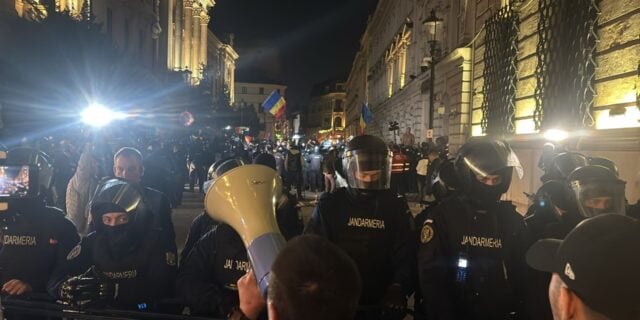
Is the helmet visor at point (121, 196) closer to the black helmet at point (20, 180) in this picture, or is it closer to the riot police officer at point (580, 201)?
the black helmet at point (20, 180)

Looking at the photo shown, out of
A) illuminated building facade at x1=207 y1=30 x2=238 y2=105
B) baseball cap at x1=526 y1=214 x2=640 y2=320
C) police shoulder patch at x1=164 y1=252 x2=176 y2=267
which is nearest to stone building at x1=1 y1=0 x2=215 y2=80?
illuminated building facade at x1=207 y1=30 x2=238 y2=105

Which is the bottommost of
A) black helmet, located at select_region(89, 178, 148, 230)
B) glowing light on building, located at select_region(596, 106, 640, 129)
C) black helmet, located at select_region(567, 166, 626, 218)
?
black helmet, located at select_region(89, 178, 148, 230)

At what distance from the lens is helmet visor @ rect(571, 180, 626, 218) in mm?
3459

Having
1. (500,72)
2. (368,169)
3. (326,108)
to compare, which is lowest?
(368,169)

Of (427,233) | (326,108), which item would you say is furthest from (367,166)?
(326,108)

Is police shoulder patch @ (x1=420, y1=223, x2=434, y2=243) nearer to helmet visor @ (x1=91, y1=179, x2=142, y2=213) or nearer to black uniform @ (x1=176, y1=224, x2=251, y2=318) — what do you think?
black uniform @ (x1=176, y1=224, x2=251, y2=318)

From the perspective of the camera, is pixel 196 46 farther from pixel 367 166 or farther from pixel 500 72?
pixel 367 166

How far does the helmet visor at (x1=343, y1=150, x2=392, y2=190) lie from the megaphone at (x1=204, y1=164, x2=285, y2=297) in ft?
3.91

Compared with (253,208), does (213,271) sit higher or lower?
lower

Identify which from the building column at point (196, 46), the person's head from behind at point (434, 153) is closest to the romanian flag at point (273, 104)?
the person's head from behind at point (434, 153)

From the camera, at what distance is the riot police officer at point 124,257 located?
331 cm

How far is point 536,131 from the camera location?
472 inches

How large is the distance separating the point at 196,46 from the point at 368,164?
60.9 m

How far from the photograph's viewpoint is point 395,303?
2859mm
